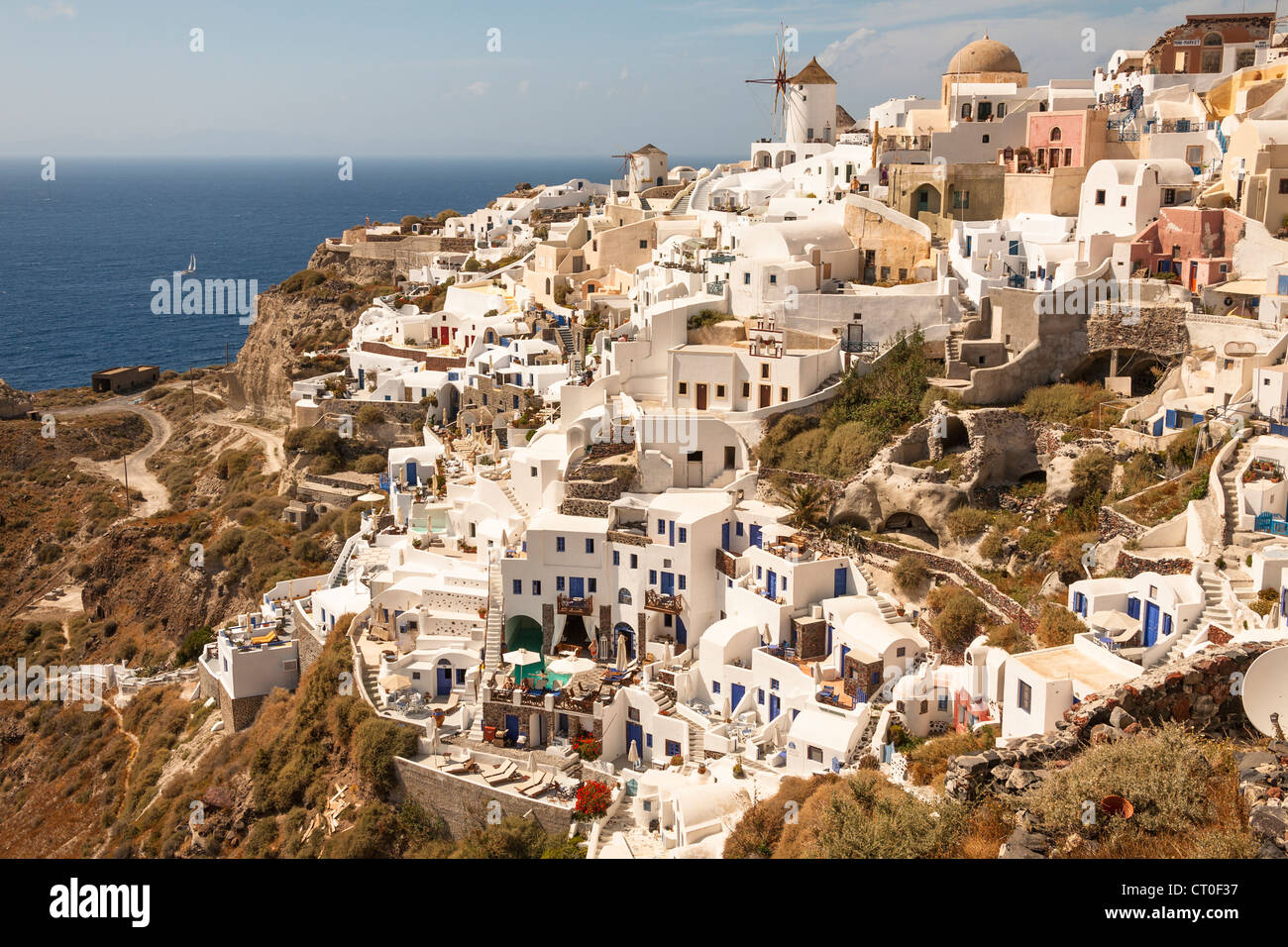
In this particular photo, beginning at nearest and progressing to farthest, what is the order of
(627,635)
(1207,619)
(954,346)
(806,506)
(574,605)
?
1. (1207,619)
2. (806,506)
3. (574,605)
4. (627,635)
5. (954,346)

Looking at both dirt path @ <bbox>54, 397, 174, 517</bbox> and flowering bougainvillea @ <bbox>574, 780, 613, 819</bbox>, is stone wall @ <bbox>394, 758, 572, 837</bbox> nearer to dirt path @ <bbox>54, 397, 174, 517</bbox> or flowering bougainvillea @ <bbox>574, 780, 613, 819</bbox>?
flowering bougainvillea @ <bbox>574, 780, 613, 819</bbox>

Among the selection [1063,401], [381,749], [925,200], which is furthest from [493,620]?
[925,200]

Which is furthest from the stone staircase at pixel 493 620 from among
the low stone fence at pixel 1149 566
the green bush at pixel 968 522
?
the low stone fence at pixel 1149 566

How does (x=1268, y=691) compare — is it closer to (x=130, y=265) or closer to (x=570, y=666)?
(x=570, y=666)

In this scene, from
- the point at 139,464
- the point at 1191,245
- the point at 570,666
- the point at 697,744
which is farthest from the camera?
the point at 139,464

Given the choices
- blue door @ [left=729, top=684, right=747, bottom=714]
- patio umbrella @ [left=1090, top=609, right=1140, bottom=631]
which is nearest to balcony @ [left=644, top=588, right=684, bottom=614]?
blue door @ [left=729, top=684, right=747, bottom=714]

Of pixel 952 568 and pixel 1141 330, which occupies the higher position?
pixel 1141 330
